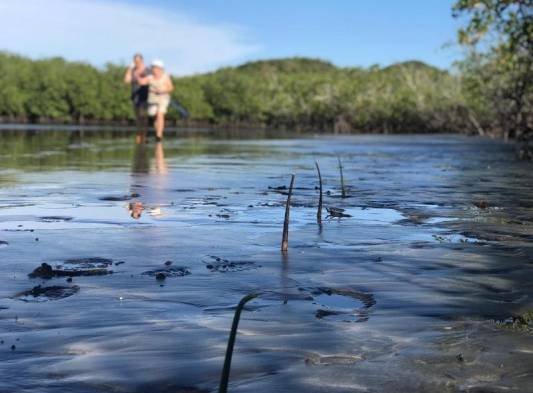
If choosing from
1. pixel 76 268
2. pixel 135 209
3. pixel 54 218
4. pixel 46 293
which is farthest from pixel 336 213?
pixel 46 293

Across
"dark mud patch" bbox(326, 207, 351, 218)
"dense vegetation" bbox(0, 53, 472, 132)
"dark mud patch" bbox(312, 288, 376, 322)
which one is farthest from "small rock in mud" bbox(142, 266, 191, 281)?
"dense vegetation" bbox(0, 53, 472, 132)

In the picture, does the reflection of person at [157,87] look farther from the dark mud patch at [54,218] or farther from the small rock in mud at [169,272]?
the small rock in mud at [169,272]

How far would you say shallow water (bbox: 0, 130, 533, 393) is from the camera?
7.54 feet

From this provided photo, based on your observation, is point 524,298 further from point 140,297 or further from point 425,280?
point 140,297

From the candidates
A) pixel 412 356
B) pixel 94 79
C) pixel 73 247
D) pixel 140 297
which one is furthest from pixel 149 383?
pixel 94 79

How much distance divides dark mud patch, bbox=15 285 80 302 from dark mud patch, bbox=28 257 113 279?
268 mm

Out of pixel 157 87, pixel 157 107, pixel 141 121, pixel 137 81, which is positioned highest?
pixel 137 81

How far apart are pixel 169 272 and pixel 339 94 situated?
176 ft

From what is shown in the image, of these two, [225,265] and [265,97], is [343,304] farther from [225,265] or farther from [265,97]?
[265,97]

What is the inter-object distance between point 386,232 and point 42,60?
88.7 m

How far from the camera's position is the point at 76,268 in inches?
152

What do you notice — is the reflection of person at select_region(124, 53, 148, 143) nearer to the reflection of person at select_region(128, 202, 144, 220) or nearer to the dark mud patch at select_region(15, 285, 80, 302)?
the reflection of person at select_region(128, 202, 144, 220)

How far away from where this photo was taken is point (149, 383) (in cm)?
221

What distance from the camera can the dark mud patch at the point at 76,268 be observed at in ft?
12.0
